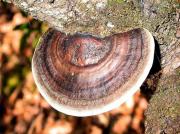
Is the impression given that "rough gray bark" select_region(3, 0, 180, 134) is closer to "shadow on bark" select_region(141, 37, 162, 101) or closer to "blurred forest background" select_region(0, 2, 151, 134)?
"shadow on bark" select_region(141, 37, 162, 101)

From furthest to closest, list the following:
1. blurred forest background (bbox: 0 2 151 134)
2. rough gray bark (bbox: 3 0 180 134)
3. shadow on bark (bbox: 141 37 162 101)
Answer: blurred forest background (bbox: 0 2 151 134) < shadow on bark (bbox: 141 37 162 101) < rough gray bark (bbox: 3 0 180 134)

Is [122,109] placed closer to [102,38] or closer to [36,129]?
[36,129]

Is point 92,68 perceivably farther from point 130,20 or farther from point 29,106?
point 29,106

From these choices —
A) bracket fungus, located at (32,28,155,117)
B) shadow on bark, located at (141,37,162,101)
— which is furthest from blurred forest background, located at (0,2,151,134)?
bracket fungus, located at (32,28,155,117)

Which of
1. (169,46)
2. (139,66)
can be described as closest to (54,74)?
(139,66)

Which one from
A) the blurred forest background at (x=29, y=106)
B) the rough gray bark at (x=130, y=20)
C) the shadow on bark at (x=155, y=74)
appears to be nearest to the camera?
the rough gray bark at (x=130, y=20)

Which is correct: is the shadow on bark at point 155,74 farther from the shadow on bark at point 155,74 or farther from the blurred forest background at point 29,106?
the blurred forest background at point 29,106

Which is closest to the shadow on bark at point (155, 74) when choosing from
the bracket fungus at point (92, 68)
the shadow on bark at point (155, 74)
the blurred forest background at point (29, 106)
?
the shadow on bark at point (155, 74)
